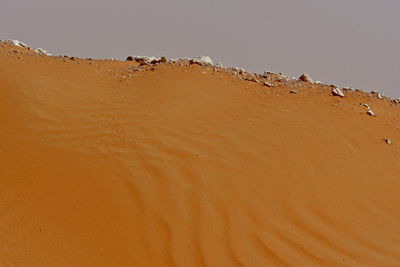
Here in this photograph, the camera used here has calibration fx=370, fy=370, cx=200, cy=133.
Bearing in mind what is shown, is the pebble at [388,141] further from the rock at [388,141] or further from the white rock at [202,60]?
the white rock at [202,60]

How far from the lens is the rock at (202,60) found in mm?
7348

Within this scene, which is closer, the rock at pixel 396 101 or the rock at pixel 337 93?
the rock at pixel 337 93

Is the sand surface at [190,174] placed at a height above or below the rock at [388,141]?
below

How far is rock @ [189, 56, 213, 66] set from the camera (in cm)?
735

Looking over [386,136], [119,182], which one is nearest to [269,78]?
[386,136]

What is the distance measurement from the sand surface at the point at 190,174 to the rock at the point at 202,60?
624 millimetres

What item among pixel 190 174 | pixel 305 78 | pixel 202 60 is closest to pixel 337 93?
pixel 305 78

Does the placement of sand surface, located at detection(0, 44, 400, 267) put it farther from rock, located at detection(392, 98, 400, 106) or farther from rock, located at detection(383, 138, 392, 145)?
rock, located at detection(392, 98, 400, 106)

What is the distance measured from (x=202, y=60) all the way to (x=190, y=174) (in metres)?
3.90

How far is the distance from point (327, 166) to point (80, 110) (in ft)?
12.1

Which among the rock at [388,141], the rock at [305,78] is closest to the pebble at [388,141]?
the rock at [388,141]

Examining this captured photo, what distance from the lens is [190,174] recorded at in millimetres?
4363

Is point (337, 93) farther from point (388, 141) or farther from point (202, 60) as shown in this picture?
point (202, 60)

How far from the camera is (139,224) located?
3.73 metres
